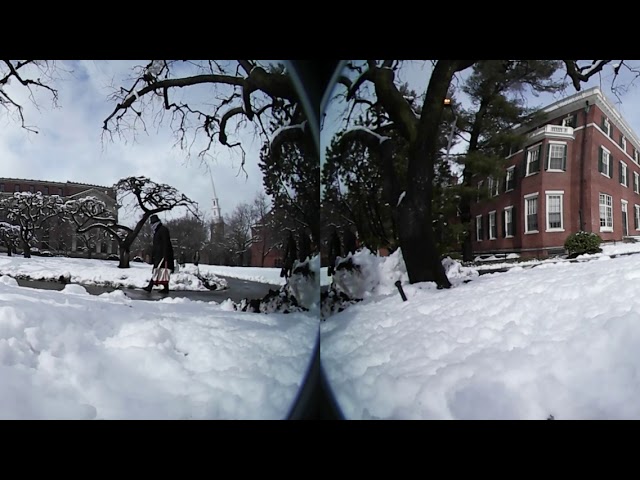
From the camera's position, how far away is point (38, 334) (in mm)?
1811

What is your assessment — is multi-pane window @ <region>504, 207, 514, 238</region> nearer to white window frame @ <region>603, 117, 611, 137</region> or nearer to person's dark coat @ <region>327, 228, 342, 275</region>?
white window frame @ <region>603, 117, 611, 137</region>

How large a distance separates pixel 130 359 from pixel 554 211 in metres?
2.18

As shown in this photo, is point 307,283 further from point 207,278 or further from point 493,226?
point 493,226

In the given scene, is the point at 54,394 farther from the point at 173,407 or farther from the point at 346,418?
the point at 346,418

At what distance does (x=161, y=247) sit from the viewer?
2.18 meters

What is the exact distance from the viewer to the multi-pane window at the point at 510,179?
6.64 ft

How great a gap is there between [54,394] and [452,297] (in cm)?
193

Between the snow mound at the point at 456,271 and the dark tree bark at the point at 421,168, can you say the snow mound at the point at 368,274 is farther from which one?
the snow mound at the point at 456,271

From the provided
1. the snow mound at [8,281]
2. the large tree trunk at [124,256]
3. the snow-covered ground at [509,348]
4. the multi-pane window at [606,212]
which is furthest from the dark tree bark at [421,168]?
the snow mound at [8,281]

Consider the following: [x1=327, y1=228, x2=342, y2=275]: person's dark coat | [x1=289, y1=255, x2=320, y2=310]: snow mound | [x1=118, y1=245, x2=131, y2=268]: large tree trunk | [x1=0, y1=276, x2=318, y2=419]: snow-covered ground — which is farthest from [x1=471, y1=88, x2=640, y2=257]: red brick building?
[x1=118, y1=245, x2=131, y2=268]: large tree trunk

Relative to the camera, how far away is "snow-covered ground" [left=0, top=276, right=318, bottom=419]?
177 cm

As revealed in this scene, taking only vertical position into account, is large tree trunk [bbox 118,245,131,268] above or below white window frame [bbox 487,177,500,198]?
below

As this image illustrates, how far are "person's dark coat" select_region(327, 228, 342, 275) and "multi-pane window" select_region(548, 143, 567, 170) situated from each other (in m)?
1.24
